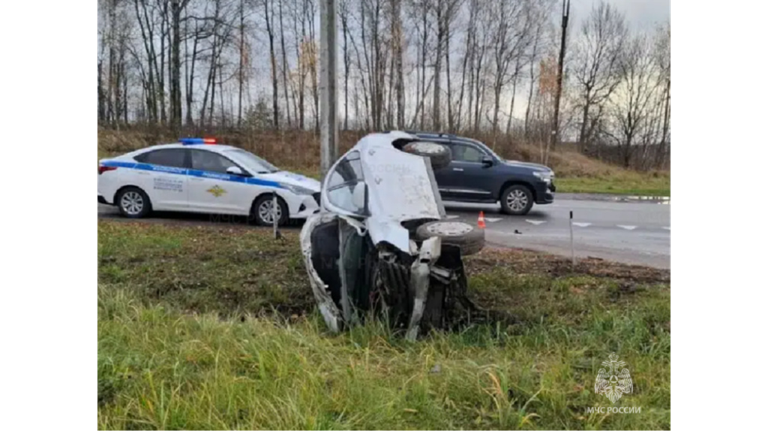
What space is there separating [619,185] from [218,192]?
10.2 ft

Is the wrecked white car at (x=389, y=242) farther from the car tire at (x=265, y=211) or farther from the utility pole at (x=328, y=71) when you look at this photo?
the car tire at (x=265, y=211)

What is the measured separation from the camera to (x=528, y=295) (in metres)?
3.30

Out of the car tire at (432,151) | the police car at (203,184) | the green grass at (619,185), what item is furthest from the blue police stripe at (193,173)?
the green grass at (619,185)

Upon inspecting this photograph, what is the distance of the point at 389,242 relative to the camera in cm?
288

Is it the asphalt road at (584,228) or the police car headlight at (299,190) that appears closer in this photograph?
the asphalt road at (584,228)

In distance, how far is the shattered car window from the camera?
329cm

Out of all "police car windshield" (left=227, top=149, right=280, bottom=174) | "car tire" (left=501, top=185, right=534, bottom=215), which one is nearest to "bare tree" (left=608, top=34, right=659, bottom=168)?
"car tire" (left=501, top=185, right=534, bottom=215)

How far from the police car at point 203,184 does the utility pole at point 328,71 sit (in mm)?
531

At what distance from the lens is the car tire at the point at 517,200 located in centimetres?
357

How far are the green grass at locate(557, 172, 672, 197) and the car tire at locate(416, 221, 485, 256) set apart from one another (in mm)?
854
